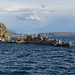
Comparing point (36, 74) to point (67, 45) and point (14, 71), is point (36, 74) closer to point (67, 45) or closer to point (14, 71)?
point (14, 71)

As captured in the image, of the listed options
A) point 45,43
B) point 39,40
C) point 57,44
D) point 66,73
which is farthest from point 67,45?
point 66,73

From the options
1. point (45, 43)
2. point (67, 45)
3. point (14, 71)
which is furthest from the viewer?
point (45, 43)

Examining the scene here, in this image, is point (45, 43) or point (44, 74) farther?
point (45, 43)

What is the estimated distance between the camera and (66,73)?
38.0 metres

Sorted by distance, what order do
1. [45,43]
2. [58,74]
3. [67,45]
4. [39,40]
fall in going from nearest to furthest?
1. [58,74]
2. [67,45]
3. [45,43]
4. [39,40]

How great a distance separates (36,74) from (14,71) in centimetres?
538

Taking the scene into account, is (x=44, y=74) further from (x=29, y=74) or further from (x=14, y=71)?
(x=14, y=71)

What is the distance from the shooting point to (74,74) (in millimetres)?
37156

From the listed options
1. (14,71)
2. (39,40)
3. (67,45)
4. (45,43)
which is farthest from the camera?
(39,40)

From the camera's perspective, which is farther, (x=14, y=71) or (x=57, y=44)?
(x=57, y=44)

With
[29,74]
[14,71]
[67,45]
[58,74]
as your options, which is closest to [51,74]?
[58,74]

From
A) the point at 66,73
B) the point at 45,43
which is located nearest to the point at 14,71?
the point at 66,73

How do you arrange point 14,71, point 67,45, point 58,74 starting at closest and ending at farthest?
1. point 58,74
2. point 14,71
3. point 67,45

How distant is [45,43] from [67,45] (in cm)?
3210
